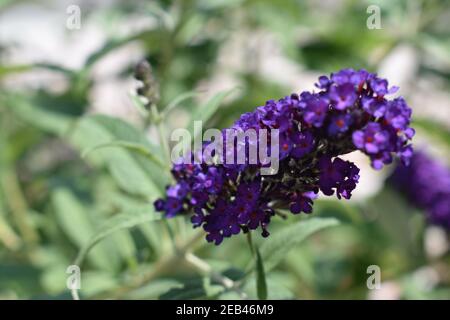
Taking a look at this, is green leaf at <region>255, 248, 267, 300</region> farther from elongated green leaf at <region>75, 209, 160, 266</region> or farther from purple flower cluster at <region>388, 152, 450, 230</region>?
purple flower cluster at <region>388, 152, 450, 230</region>

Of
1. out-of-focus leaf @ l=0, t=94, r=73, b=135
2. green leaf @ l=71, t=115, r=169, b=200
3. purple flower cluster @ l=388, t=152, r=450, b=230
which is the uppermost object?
out-of-focus leaf @ l=0, t=94, r=73, b=135

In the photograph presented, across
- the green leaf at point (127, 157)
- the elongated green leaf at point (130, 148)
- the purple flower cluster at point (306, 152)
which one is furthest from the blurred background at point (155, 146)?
the purple flower cluster at point (306, 152)

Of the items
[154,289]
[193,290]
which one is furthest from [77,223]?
[193,290]

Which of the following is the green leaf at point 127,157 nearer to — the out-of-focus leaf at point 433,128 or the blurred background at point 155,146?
the blurred background at point 155,146

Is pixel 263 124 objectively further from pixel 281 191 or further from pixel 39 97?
pixel 39 97

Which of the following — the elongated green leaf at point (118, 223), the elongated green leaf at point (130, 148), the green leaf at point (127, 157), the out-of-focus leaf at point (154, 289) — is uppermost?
the green leaf at point (127, 157)

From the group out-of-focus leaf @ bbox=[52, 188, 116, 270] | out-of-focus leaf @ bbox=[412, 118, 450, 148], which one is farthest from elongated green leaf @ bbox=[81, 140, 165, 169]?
out-of-focus leaf @ bbox=[412, 118, 450, 148]

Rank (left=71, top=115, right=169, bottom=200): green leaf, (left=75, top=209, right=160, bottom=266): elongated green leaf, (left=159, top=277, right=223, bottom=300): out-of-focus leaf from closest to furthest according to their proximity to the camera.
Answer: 1. (left=75, top=209, right=160, bottom=266): elongated green leaf
2. (left=159, top=277, right=223, bottom=300): out-of-focus leaf
3. (left=71, top=115, right=169, bottom=200): green leaf
